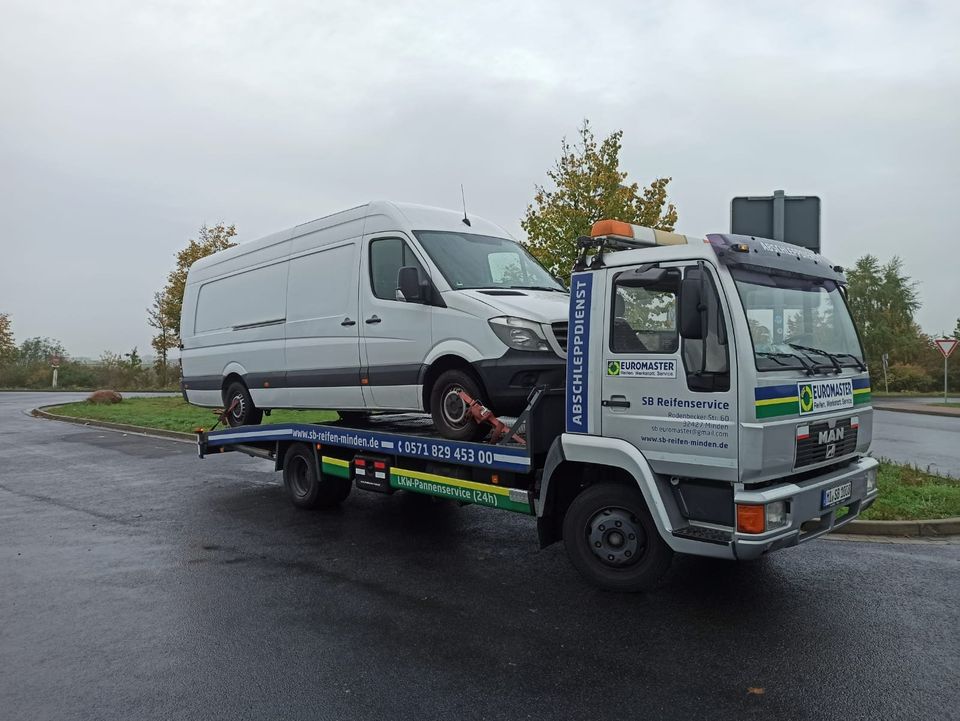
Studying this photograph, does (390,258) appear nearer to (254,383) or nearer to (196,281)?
(254,383)

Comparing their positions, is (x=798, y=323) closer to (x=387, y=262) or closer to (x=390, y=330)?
(x=390, y=330)

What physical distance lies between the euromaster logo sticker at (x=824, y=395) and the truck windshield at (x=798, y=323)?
0.36 feet

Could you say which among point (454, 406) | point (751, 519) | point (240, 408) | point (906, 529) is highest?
point (454, 406)

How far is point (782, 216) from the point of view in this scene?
6.29m

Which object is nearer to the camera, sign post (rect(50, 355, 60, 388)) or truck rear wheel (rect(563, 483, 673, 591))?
truck rear wheel (rect(563, 483, 673, 591))

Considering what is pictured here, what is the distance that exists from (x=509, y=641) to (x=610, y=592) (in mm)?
1116

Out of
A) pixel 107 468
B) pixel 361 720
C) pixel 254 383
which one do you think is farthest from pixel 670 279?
pixel 107 468

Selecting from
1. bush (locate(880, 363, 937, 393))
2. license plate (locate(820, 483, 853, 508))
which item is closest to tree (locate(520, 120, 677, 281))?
license plate (locate(820, 483, 853, 508))

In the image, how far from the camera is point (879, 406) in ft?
85.8

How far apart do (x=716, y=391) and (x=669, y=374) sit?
0.33 m

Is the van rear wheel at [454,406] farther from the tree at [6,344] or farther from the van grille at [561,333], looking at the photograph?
the tree at [6,344]

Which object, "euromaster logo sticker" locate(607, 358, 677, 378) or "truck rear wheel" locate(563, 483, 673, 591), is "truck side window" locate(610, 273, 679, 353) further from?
"truck rear wheel" locate(563, 483, 673, 591)

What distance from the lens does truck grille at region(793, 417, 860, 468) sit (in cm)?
456

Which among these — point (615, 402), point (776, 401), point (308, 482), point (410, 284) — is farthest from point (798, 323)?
point (308, 482)
